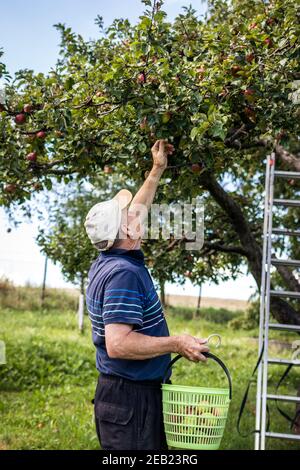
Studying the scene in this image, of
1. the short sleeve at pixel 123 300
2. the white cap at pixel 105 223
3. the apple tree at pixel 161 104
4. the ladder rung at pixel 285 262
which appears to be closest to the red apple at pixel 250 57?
the apple tree at pixel 161 104

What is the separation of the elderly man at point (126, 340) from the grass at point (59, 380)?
417 cm

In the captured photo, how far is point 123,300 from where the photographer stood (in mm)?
3045

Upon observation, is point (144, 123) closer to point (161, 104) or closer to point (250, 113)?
point (161, 104)

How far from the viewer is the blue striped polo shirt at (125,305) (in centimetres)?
305

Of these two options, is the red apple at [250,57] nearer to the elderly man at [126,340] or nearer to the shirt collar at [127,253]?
the elderly man at [126,340]

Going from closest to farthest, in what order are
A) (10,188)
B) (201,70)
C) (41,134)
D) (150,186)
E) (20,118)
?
(150,186)
(201,70)
(20,118)
(41,134)
(10,188)

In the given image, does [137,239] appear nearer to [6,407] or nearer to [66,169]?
[66,169]

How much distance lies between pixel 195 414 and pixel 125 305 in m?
0.58

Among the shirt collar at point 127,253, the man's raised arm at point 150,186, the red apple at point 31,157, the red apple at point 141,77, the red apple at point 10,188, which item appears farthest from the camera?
the red apple at point 10,188

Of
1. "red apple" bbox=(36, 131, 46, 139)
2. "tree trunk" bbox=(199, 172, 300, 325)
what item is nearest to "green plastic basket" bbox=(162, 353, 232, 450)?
"red apple" bbox=(36, 131, 46, 139)

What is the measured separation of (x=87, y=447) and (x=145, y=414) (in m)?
4.21

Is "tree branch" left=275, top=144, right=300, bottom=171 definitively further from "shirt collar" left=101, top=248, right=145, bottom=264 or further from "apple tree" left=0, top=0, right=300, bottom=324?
"shirt collar" left=101, top=248, right=145, bottom=264

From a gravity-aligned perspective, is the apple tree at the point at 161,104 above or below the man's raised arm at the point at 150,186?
above

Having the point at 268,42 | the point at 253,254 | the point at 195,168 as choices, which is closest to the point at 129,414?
the point at 195,168
